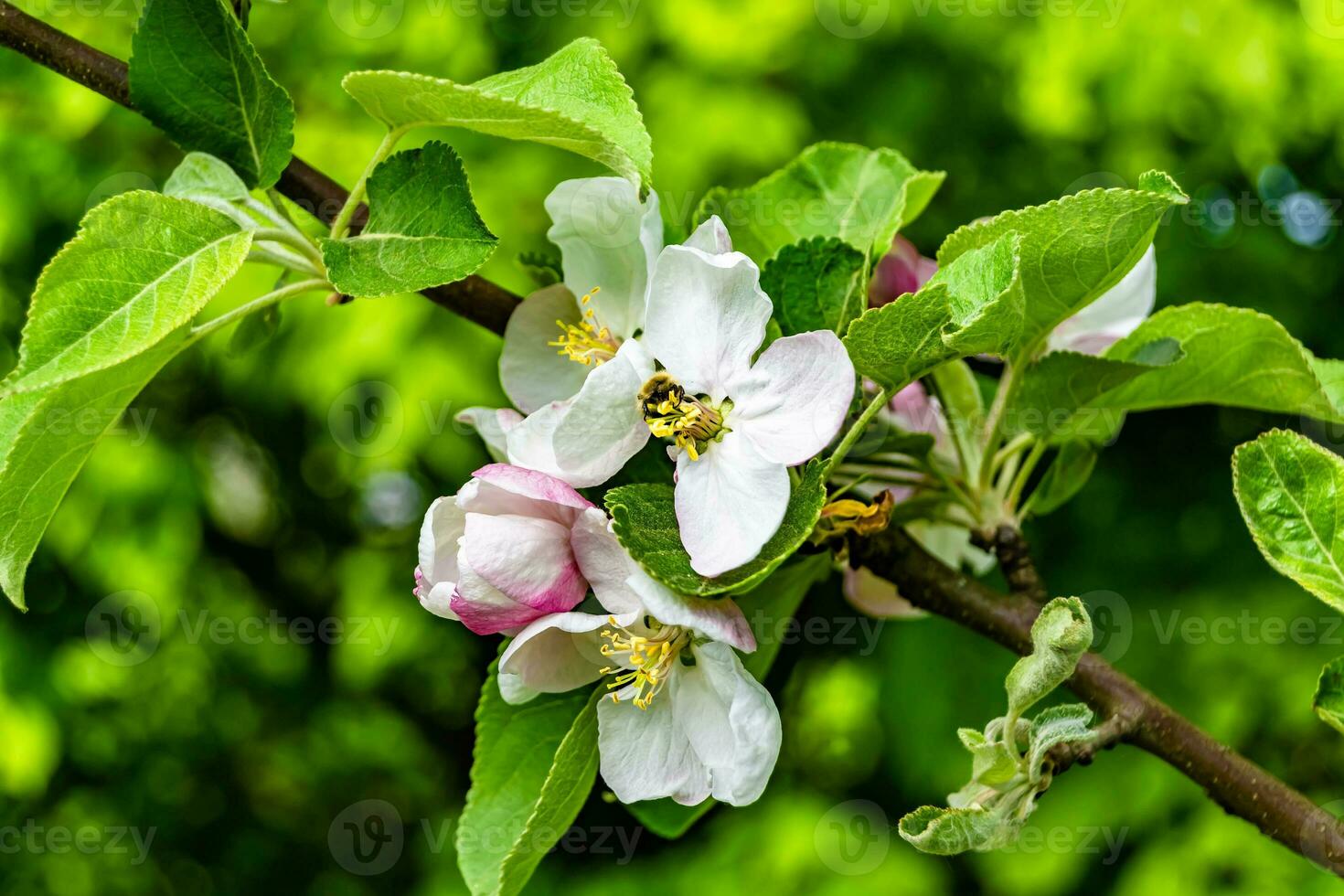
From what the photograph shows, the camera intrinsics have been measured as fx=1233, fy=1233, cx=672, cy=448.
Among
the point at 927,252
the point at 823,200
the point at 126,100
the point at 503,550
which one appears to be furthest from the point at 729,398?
the point at 927,252

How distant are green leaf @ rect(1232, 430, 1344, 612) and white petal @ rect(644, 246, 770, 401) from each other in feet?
0.87

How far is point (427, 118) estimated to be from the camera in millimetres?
580

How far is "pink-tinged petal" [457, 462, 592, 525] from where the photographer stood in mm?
534

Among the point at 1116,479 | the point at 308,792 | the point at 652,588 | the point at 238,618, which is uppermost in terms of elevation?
the point at 652,588

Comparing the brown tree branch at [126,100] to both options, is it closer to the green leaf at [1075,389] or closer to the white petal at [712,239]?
the white petal at [712,239]

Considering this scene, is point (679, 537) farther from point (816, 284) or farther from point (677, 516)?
point (816, 284)

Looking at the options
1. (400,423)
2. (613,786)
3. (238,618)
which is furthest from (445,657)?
(613,786)

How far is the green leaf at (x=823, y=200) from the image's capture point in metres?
0.72

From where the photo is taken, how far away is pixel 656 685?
0.58m

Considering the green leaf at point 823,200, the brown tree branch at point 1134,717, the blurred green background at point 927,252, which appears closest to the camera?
the brown tree branch at point 1134,717

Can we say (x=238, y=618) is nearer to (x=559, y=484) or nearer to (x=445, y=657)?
(x=445, y=657)

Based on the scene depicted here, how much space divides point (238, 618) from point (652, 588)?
6.87 feet

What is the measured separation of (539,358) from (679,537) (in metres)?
0.19

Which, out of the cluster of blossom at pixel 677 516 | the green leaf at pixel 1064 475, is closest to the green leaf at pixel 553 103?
the cluster of blossom at pixel 677 516
